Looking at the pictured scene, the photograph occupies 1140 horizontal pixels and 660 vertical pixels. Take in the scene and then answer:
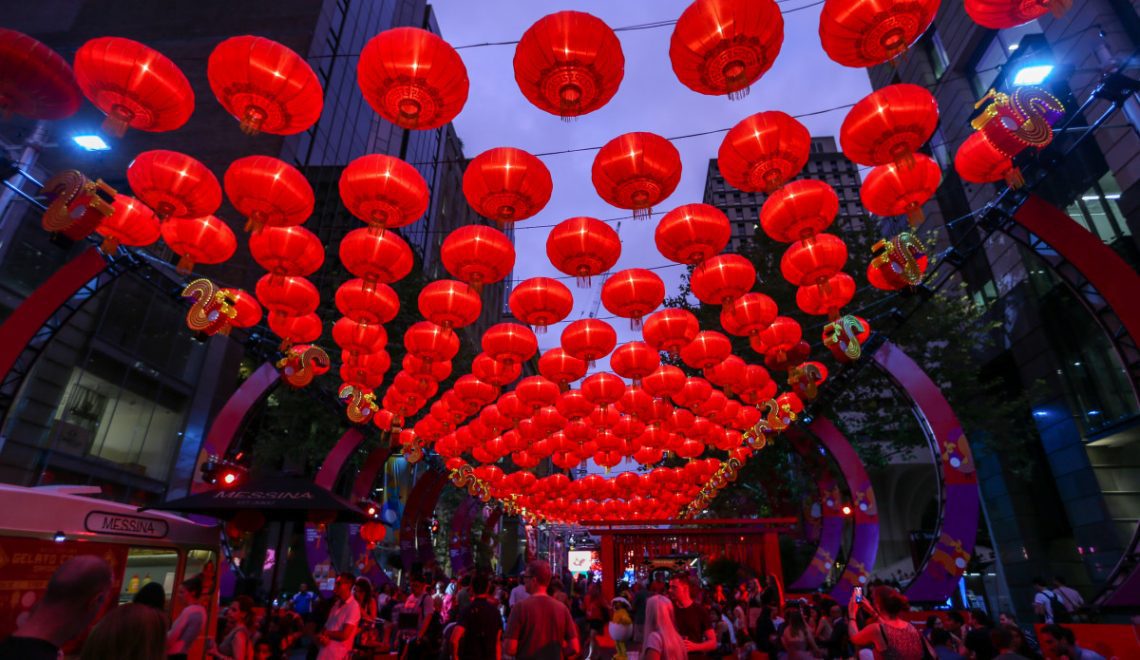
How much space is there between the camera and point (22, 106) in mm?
5301

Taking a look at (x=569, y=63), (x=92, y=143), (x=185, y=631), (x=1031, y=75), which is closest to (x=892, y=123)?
(x=569, y=63)

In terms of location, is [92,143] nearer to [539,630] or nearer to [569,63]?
[569,63]

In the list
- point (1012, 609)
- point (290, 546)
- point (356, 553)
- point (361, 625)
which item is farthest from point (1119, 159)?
point (290, 546)

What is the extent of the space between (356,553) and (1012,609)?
20769 millimetres

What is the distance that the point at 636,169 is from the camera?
19.9 feet

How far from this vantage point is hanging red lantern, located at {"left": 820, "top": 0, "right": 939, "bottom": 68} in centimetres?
463

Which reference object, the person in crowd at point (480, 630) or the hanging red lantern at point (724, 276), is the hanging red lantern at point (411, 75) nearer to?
A: the hanging red lantern at point (724, 276)

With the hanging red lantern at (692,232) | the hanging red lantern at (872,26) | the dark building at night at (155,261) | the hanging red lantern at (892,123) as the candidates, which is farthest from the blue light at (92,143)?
the hanging red lantern at (892,123)

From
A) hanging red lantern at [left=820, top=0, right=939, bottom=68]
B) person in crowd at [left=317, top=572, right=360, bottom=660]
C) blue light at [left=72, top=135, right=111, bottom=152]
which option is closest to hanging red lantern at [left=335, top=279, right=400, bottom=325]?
person in crowd at [left=317, top=572, right=360, bottom=660]

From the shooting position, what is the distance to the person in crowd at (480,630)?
534 centimetres

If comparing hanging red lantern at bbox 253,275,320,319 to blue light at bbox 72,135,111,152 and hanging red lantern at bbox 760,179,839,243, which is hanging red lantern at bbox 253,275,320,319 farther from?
blue light at bbox 72,135,111,152

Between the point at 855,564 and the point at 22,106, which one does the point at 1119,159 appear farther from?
the point at 22,106

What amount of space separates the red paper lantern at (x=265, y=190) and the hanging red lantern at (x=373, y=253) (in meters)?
0.93

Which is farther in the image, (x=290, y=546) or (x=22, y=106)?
(x=290, y=546)
